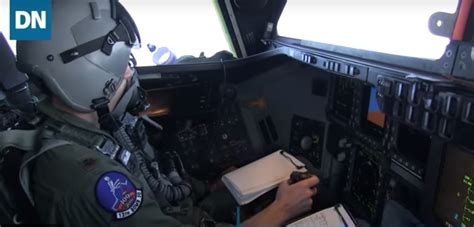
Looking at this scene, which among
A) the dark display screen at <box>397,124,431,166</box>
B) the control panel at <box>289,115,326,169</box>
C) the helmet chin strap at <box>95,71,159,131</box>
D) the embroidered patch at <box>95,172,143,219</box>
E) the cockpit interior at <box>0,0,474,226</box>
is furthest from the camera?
the control panel at <box>289,115,326,169</box>

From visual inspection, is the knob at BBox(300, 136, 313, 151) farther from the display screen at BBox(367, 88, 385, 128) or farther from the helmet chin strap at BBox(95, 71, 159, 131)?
the helmet chin strap at BBox(95, 71, 159, 131)

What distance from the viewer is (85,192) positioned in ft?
3.23

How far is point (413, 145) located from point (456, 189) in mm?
209

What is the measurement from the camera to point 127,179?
3.49ft

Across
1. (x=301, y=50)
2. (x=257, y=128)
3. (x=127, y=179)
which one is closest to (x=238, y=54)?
(x=257, y=128)

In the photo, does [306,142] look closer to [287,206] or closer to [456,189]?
[287,206]

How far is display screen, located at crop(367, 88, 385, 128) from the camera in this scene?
1.35m

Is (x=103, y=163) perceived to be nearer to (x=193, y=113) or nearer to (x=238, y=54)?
(x=193, y=113)

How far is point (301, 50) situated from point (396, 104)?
76 centimetres

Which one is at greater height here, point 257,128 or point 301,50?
point 301,50

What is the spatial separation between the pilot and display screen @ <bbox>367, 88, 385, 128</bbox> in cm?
33

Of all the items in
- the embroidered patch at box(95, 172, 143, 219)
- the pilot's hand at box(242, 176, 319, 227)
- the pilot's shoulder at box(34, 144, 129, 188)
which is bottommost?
the pilot's hand at box(242, 176, 319, 227)

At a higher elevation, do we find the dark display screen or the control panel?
the dark display screen

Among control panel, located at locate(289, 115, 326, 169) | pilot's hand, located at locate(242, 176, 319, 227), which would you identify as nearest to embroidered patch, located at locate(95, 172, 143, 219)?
pilot's hand, located at locate(242, 176, 319, 227)
